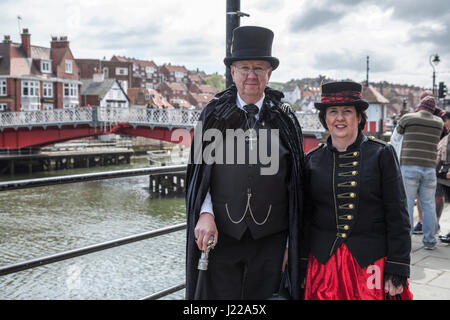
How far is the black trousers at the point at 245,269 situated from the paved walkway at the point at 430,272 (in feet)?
6.06

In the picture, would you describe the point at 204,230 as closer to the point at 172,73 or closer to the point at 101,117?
the point at 101,117

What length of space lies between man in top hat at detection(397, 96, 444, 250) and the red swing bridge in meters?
25.2

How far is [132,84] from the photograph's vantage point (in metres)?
78.8

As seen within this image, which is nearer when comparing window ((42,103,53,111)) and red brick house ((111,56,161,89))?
window ((42,103,53,111))

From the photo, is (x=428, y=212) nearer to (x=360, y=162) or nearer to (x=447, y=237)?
(x=447, y=237)

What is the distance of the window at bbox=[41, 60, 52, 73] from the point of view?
5184 cm

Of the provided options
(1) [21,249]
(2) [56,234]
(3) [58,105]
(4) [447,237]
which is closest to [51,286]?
(1) [21,249]

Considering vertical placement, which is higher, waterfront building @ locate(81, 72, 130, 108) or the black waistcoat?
waterfront building @ locate(81, 72, 130, 108)

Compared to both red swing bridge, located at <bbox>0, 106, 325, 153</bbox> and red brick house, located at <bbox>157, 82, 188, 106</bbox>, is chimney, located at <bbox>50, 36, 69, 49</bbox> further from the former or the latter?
red brick house, located at <bbox>157, 82, 188, 106</bbox>

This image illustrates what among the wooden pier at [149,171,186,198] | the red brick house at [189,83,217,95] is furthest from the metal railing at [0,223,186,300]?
the red brick house at [189,83,217,95]

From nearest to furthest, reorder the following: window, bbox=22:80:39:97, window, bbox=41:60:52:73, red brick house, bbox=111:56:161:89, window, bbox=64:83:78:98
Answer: window, bbox=22:80:39:97 → window, bbox=41:60:52:73 → window, bbox=64:83:78:98 → red brick house, bbox=111:56:161:89

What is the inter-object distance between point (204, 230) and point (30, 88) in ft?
170

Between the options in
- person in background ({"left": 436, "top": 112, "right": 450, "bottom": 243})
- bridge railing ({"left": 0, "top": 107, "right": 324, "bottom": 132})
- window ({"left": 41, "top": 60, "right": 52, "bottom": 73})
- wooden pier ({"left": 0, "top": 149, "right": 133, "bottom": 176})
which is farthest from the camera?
window ({"left": 41, "top": 60, "right": 52, "bottom": 73})

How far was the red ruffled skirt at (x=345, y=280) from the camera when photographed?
2.32 m
